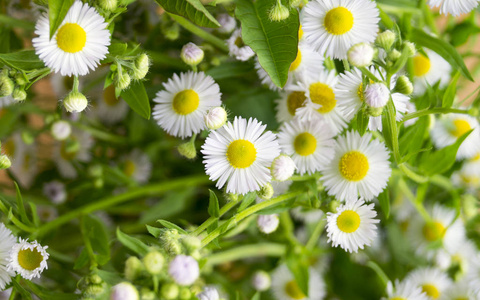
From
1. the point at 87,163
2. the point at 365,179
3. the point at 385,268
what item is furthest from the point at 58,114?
the point at 385,268

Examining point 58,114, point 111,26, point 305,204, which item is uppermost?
point 111,26

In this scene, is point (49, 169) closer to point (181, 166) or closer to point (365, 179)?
point (181, 166)

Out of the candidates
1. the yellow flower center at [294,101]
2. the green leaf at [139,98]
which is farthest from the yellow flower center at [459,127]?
the green leaf at [139,98]

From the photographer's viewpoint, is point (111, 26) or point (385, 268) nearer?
point (111, 26)

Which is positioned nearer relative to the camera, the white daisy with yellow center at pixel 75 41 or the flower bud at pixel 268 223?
the white daisy with yellow center at pixel 75 41

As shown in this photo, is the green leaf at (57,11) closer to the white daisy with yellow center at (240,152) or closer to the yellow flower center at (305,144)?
the white daisy with yellow center at (240,152)

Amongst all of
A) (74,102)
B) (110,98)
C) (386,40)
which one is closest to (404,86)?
(386,40)

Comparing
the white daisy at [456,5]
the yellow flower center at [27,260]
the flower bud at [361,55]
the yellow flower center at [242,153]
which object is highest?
the white daisy at [456,5]

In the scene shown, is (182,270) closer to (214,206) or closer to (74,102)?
(214,206)
